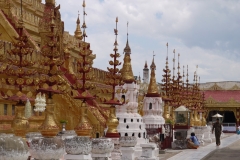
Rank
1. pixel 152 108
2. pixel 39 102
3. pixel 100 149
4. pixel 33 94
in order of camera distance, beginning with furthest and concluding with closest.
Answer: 1. pixel 152 108
2. pixel 33 94
3. pixel 39 102
4. pixel 100 149

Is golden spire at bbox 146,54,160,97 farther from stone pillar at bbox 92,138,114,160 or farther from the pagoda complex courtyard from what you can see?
stone pillar at bbox 92,138,114,160

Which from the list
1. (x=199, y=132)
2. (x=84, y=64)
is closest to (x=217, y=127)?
(x=199, y=132)

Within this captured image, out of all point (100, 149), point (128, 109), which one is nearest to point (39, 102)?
point (128, 109)

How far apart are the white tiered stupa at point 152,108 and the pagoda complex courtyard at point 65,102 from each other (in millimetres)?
49

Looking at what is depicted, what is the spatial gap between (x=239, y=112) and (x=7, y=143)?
176 ft

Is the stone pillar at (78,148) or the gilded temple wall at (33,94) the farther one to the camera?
the gilded temple wall at (33,94)

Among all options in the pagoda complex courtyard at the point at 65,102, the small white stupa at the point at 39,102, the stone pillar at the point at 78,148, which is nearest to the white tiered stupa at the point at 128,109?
the pagoda complex courtyard at the point at 65,102

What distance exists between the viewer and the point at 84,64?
12.8m

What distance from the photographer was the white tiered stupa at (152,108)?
2291 cm

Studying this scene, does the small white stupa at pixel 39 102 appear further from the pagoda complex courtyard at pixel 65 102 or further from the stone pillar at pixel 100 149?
the stone pillar at pixel 100 149

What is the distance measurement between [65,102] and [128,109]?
3008mm

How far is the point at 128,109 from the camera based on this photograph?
743 inches

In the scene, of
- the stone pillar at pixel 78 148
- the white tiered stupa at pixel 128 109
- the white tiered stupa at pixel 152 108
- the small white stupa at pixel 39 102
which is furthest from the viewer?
the white tiered stupa at pixel 152 108

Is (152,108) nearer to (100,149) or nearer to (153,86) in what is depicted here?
(153,86)
